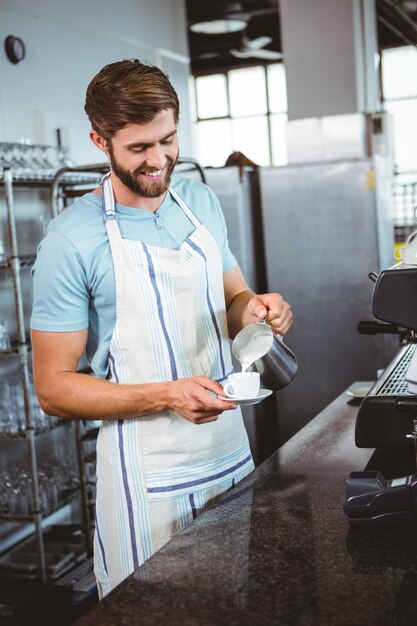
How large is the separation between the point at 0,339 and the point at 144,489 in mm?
1865

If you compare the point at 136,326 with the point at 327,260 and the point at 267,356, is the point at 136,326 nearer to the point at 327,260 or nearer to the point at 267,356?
the point at 267,356

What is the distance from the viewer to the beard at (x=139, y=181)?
1.81 meters

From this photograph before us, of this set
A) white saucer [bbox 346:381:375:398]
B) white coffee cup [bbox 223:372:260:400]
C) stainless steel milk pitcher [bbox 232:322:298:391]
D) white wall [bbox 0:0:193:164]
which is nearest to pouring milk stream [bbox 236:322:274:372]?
stainless steel milk pitcher [bbox 232:322:298:391]

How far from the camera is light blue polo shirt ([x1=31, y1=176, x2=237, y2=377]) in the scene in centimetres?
179

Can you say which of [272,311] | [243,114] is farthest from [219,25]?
[272,311]

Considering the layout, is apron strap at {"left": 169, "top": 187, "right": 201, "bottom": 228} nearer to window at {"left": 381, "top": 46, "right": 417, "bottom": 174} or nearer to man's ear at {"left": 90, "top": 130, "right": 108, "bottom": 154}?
man's ear at {"left": 90, "top": 130, "right": 108, "bottom": 154}

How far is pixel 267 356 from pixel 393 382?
0.35m

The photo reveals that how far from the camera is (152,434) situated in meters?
1.86

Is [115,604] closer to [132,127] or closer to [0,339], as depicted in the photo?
[132,127]

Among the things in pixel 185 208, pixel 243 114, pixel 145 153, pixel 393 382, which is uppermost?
pixel 243 114

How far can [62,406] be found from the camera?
181 cm

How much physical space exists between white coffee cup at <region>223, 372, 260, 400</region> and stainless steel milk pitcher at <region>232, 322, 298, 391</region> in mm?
121

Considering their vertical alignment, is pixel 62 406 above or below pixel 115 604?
above

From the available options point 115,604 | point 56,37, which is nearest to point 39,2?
point 56,37
